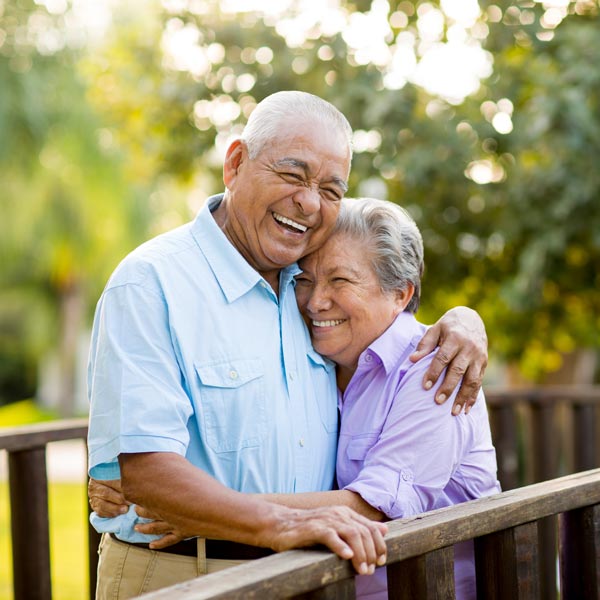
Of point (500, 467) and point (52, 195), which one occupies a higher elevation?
point (52, 195)

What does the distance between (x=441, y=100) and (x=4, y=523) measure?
676cm

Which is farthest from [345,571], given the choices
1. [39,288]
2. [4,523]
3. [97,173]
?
[39,288]

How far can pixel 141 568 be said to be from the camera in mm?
2162

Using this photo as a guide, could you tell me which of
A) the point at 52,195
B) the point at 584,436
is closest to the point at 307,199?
the point at 584,436

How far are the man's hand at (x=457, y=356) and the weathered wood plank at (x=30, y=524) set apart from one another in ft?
4.86

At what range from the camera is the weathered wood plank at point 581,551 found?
84.4 inches

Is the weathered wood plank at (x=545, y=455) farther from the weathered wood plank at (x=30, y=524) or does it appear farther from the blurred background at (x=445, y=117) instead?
the weathered wood plank at (x=30, y=524)

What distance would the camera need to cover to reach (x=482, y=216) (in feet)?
18.9

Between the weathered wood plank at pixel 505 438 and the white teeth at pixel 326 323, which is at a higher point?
the white teeth at pixel 326 323

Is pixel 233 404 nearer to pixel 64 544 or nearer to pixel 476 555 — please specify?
pixel 476 555

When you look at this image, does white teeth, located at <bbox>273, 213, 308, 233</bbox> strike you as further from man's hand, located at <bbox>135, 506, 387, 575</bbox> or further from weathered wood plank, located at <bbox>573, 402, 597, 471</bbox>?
weathered wood plank, located at <bbox>573, 402, 597, 471</bbox>

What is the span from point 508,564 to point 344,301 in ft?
2.59

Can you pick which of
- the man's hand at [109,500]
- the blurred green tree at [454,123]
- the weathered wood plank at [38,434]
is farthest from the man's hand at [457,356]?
the blurred green tree at [454,123]

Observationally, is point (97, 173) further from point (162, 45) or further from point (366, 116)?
point (366, 116)
